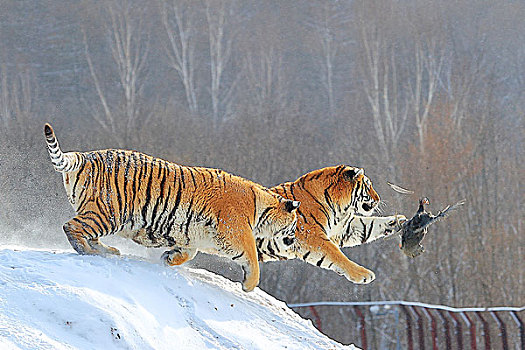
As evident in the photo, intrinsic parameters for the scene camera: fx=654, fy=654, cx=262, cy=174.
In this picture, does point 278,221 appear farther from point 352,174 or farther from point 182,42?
point 182,42

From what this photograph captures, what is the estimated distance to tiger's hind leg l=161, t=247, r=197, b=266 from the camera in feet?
15.2

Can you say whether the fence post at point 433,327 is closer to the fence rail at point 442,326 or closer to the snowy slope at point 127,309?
the fence rail at point 442,326

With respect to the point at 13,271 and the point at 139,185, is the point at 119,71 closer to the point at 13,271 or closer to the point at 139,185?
the point at 139,185

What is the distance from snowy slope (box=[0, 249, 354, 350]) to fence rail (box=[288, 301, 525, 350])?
243 inches

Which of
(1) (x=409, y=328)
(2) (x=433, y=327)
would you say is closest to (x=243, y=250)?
(2) (x=433, y=327)

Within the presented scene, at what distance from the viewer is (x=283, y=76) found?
533 inches

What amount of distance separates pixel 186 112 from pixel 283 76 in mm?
2146

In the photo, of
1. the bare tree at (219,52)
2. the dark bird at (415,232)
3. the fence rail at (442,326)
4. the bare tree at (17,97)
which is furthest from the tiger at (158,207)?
the bare tree at (17,97)

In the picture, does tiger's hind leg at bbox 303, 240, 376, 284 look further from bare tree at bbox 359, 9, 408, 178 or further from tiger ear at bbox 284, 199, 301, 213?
bare tree at bbox 359, 9, 408, 178

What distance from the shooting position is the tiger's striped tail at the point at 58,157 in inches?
163

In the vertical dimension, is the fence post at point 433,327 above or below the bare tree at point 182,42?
below

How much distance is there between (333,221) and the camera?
5465 millimetres

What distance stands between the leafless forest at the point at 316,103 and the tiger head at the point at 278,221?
6133mm

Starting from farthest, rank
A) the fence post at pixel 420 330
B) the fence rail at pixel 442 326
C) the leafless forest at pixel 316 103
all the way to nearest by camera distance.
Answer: the leafless forest at pixel 316 103, the fence rail at pixel 442 326, the fence post at pixel 420 330
